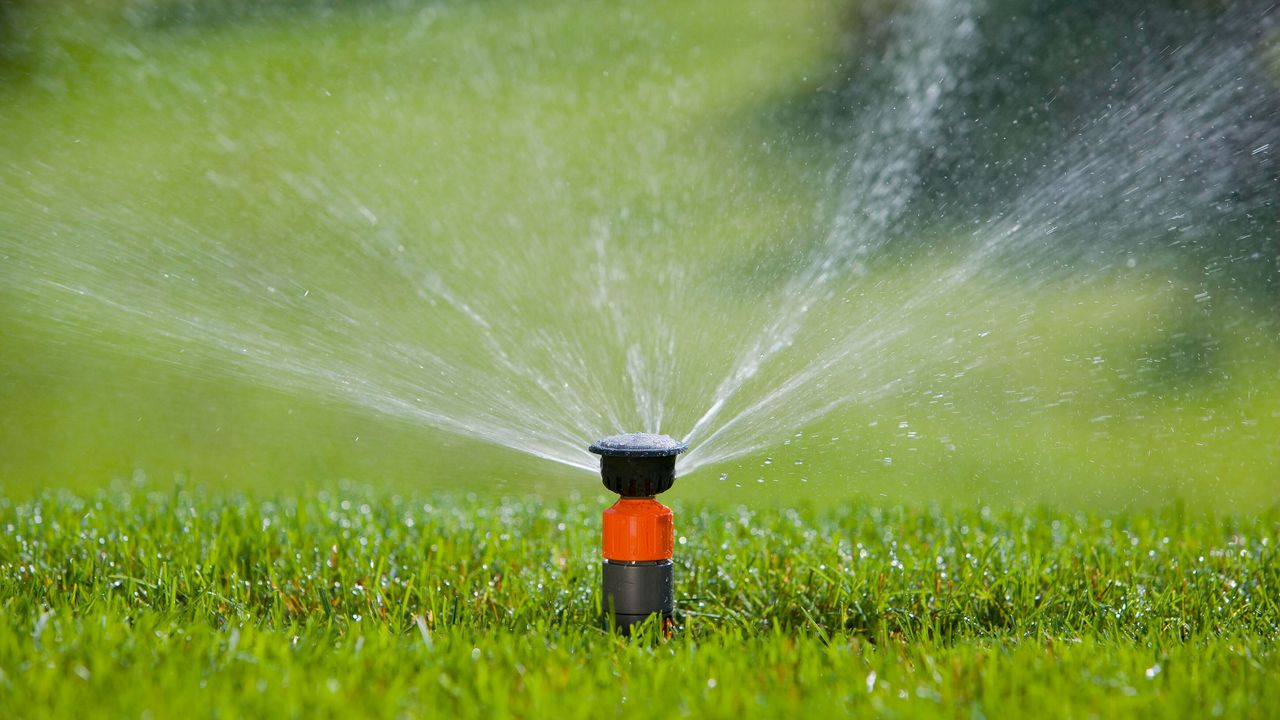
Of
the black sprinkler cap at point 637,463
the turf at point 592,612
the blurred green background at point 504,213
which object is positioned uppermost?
the blurred green background at point 504,213

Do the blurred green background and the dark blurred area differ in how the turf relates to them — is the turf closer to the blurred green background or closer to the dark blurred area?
the blurred green background

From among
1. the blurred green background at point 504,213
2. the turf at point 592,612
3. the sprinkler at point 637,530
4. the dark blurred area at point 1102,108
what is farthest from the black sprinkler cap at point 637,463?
the dark blurred area at point 1102,108

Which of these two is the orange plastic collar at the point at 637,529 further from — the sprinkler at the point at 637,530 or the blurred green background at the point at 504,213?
the blurred green background at the point at 504,213

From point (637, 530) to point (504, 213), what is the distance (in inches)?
262

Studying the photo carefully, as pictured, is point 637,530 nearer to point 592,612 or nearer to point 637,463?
point 637,463

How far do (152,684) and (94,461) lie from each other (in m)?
4.09

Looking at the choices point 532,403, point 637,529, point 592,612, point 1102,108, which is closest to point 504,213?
point 1102,108

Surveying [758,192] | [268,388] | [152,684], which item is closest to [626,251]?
[758,192]

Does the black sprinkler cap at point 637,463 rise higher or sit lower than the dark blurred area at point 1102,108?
lower

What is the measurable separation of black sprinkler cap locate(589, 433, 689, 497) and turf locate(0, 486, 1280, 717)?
1.05ft

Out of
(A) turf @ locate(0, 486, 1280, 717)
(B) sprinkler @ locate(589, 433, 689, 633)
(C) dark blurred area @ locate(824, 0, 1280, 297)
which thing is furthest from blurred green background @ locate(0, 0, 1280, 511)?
(B) sprinkler @ locate(589, 433, 689, 633)

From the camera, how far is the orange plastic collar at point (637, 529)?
2742mm

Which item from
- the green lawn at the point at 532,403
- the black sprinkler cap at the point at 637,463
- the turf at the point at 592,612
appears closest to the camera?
the turf at the point at 592,612

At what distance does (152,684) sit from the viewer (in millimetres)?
2227
